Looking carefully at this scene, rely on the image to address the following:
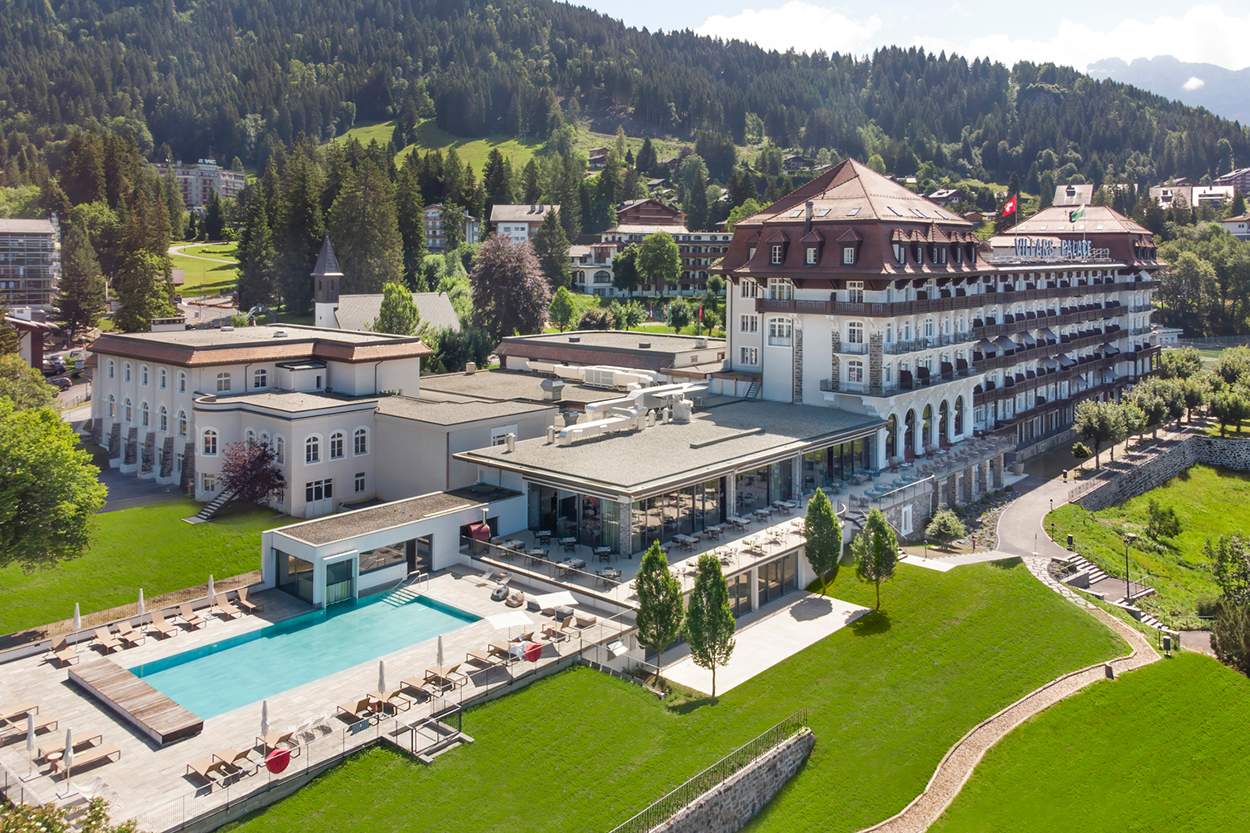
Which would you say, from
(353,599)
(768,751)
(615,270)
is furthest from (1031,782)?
(615,270)

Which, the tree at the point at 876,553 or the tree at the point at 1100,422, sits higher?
the tree at the point at 1100,422

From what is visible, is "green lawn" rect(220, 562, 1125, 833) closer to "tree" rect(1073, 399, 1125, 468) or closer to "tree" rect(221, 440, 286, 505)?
"tree" rect(221, 440, 286, 505)

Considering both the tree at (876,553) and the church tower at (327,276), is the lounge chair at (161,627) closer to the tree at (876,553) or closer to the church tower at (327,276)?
the tree at (876,553)

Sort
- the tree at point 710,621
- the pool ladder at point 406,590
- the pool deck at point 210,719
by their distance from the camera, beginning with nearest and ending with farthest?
the pool deck at point 210,719 < the tree at point 710,621 < the pool ladder at point 406,590

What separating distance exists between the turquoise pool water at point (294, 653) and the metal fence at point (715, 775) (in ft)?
32.0

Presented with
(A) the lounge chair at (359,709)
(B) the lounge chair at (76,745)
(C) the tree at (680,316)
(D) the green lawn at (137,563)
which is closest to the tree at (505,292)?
(C) the tree at (680,316)

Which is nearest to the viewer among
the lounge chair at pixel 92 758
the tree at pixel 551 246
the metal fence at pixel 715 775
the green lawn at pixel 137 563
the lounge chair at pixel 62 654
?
the metal fence at pixel 715 775

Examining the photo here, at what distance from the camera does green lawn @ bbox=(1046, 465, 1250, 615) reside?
48250 mm

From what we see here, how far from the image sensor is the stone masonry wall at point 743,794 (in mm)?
23484

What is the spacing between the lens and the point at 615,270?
131 meters

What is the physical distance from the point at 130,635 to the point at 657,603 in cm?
1841

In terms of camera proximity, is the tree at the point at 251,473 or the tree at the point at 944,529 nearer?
the tree at the point at 251,473

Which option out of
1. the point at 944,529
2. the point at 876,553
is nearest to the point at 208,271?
the point at 944,529

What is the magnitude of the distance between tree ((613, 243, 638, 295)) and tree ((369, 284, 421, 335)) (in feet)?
188
